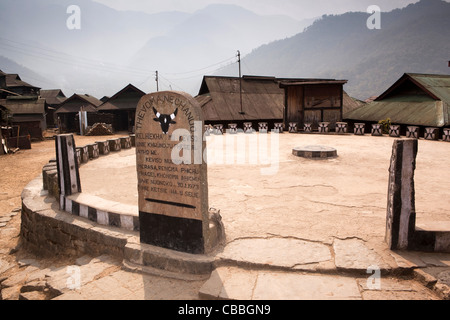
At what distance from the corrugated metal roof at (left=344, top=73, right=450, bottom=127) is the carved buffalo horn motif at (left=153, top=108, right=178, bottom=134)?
568 inches

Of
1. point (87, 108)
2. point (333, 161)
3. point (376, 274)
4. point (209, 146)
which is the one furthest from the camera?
point (87, 108)

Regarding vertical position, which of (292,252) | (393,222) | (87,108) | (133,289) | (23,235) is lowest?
(23,235)

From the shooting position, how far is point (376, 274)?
3570mm

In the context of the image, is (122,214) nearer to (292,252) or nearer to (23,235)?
(292,252)

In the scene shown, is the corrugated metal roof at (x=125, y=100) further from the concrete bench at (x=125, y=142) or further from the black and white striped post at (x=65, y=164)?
the black and white striped post at (x=65, y=164)

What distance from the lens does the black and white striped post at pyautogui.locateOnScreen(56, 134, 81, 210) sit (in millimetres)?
6059

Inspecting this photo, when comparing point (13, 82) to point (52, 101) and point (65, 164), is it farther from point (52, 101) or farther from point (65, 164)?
point (65, 164)

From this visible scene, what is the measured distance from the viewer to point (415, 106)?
16.3m

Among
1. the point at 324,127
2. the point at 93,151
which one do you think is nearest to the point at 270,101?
the point at 324,127

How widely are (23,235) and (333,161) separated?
8.83m

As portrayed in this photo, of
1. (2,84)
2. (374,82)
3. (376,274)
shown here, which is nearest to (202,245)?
(376,274)

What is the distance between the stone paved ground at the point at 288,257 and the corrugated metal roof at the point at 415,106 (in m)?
8.26

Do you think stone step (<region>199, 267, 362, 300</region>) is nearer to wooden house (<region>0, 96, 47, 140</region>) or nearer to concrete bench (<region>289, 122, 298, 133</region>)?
concrete bench (<region>289, 122, 298, 133</region>)

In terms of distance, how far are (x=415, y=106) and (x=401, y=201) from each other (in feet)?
48.8
